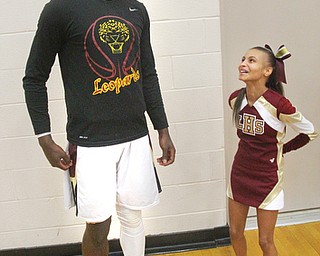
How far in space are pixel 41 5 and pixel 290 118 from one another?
48.5 inches

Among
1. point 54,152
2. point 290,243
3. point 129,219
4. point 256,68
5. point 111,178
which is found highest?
point 256,68

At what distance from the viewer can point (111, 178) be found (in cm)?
174

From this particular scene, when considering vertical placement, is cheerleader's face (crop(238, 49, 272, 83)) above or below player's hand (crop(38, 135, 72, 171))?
above

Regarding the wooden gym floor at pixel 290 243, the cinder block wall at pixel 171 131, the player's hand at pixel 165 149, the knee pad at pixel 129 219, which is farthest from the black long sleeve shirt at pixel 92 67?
the wooden gym floor at pixel 290 243

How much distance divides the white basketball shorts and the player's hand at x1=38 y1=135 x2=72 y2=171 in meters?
0.06

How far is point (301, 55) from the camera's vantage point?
102 inches

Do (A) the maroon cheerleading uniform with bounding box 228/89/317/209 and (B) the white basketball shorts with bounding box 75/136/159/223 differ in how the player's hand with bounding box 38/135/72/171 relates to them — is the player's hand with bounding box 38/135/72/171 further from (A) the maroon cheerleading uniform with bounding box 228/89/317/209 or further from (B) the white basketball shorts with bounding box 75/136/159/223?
(A) the maroon cheerleading uniform with bounding box 228/89/317/209

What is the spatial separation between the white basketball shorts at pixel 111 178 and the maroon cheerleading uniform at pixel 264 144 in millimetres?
408

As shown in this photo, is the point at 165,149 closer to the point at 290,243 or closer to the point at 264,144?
the point at 264,144

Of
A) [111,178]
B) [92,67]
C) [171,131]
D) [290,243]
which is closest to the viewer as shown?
[92,67]

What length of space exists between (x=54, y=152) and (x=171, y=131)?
0.85 meters

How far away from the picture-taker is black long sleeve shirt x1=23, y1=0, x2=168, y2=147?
158 cm

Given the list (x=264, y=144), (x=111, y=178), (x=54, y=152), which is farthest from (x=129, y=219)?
(x=264, y=144)

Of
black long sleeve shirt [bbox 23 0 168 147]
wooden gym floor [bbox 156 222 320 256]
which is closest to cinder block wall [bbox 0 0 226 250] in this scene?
wooden gym floor [bbox 156 222 320 256]
